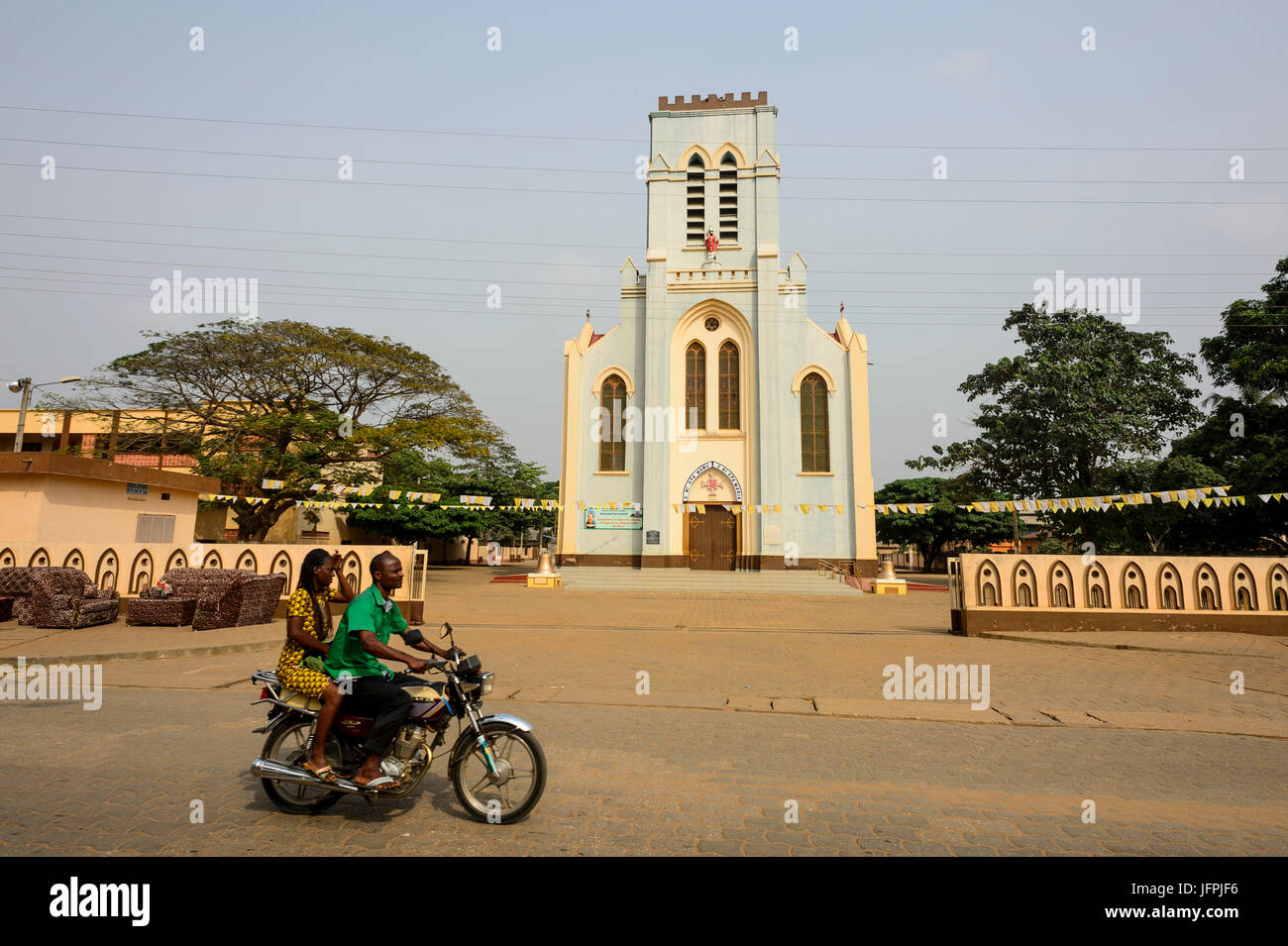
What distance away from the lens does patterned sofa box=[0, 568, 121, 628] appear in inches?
459

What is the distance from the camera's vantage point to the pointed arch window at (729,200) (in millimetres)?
33312

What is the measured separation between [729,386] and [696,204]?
29.3 feet

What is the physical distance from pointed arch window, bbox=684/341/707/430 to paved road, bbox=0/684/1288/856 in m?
25.5

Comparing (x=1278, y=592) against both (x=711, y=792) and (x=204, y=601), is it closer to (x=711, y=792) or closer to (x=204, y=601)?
(x=711, y=792)

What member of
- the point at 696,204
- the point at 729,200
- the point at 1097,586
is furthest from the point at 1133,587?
the point at 696,204

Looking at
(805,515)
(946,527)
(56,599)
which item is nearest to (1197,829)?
(56,599)

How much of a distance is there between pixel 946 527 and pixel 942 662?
4265 cm

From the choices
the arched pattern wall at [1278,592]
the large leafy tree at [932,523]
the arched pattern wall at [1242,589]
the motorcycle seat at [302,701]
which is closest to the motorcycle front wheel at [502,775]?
the motorcycle seat at [302,701]

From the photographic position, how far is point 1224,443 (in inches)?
1008

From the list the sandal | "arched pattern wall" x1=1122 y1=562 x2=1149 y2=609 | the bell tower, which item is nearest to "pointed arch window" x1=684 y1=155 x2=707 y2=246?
the bell tower

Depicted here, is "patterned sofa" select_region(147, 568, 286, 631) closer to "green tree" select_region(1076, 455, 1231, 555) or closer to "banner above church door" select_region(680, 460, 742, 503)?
"banner above church door" select_region(680, 460, 742, 503)

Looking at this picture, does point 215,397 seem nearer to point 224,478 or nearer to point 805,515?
point 224,478

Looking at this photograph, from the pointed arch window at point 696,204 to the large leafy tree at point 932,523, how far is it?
923 inches

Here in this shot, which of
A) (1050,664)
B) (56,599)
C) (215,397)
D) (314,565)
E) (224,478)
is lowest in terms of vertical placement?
(1050,664)
